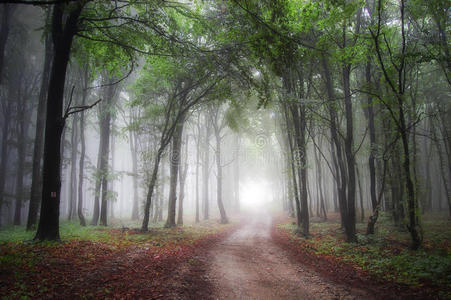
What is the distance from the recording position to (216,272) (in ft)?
22.3

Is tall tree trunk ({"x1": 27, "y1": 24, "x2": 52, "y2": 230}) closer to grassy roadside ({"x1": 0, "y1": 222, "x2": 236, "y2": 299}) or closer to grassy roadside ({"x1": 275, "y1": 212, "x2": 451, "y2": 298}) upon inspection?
grassy roadside ({"x1": 0, "y1": 222, "x2": 236, "y2": 299})

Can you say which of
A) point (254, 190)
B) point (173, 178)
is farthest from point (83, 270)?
point (254, 190)

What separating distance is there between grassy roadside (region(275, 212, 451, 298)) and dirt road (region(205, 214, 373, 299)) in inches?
60.1

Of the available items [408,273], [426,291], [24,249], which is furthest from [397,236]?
[24,249]

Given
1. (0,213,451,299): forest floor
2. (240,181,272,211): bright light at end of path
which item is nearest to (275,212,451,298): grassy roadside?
(0,213,451,299): forest floor

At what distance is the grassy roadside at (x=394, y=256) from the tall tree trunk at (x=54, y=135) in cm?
990

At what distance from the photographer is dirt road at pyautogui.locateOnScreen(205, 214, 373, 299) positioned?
5.32m

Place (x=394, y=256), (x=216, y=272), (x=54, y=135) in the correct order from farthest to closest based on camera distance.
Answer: (x=54, y=135), (x=394, y=256), (x=216, y=272)

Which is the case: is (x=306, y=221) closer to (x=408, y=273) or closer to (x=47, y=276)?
(x=408, y=273)

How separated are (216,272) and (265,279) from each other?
149cm

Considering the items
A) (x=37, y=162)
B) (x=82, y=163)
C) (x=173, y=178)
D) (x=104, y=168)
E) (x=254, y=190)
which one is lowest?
(x=254, y=190)

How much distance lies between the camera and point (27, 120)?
74.2 ft

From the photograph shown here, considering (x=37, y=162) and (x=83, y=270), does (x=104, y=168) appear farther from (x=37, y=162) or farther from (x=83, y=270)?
(x=83, y=270)

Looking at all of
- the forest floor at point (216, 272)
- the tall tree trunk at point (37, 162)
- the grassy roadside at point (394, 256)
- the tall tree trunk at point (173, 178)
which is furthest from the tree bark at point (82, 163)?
the grassy roadside at point (394, 256)
